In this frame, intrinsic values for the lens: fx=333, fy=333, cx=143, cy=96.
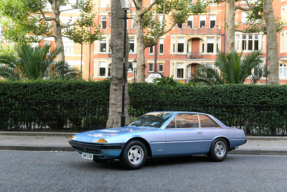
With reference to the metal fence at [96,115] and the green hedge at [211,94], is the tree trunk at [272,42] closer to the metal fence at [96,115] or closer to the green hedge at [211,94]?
the green hedge at [211,94]

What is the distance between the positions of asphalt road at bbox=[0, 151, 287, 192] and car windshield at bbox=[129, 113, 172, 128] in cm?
104

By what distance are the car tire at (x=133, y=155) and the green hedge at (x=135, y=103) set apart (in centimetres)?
651

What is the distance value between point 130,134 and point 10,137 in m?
7.76

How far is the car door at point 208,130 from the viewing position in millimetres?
8969

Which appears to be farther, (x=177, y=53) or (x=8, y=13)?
(x=177, y=53)

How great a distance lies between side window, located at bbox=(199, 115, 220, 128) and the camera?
363 inches

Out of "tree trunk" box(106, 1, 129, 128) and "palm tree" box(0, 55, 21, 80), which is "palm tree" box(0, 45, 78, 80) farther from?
"tree trunk" box(106, 1, 129, 128)

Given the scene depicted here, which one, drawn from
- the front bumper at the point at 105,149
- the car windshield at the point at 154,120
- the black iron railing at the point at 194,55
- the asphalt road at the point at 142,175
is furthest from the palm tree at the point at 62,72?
the black iron railing at the point at 194,55

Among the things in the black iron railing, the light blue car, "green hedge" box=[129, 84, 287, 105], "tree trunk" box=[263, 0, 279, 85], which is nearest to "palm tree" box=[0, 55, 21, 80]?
"green hedge" box=[129, 84, 287, 105]

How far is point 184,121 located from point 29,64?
10621 mm

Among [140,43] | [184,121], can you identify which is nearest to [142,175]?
[184,121]

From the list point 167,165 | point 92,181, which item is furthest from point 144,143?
point 92,181

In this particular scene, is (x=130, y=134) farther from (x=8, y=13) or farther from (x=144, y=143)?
(x=8, y=13)

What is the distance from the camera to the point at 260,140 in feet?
45.2
